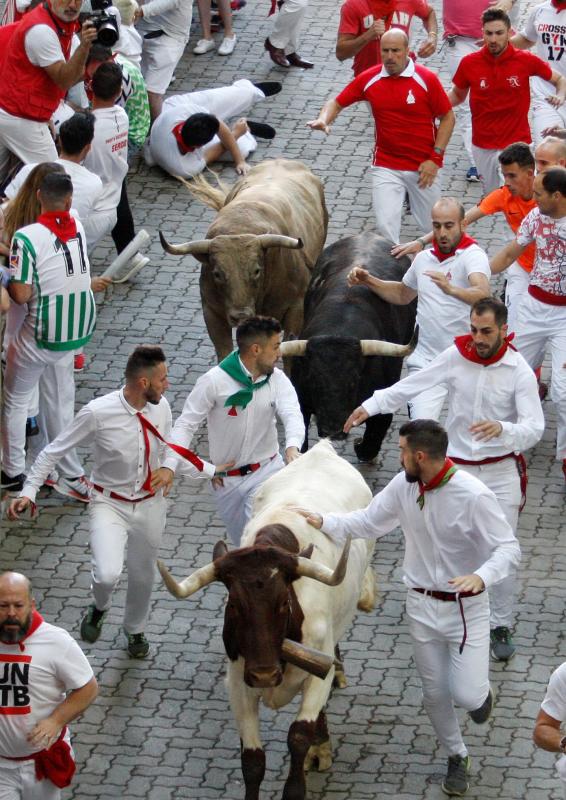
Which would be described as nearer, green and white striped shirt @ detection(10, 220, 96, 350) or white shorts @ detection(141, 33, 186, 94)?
green and white striped shirt @ detection(10, 220, 96, 350)

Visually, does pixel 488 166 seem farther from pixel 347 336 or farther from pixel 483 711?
pixel 483 711

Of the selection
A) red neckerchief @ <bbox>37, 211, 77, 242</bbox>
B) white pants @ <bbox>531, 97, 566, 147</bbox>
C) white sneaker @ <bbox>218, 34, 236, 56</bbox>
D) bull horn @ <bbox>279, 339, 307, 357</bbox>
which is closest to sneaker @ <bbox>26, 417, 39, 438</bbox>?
red neckerchief @ <bbox>37, 211, 77, 242</bbox>

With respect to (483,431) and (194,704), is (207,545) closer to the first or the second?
(194,704)

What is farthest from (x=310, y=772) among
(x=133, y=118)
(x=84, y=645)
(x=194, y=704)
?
(x=133, y=118)

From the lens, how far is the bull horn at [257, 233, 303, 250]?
43.0 feet

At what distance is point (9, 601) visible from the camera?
7980 mm

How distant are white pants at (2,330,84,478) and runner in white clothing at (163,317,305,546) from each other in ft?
5.55

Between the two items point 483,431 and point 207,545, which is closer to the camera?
point 483,431

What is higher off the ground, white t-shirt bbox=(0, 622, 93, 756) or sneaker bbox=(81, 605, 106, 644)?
white t-shirt bbox=(0, 622, 93, 756)

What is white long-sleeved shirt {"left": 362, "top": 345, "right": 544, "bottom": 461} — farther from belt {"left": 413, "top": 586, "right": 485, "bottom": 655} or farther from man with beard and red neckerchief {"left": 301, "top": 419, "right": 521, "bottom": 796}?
belt {"left": 413, "top": 586, "right": 485, "bottom": 655}

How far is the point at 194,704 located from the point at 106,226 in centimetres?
544

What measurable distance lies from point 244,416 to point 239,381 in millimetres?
226

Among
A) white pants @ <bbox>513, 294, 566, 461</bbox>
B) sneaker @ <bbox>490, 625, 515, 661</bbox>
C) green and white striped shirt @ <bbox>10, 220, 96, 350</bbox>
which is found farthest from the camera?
white pants @ <bbox>513, 294, 566, 461</bbox>

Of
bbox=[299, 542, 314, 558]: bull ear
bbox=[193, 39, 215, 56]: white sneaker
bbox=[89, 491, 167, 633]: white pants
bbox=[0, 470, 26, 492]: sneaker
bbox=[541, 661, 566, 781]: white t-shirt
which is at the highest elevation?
bbox=[541, 661, 566, 781]: white t-shirt
